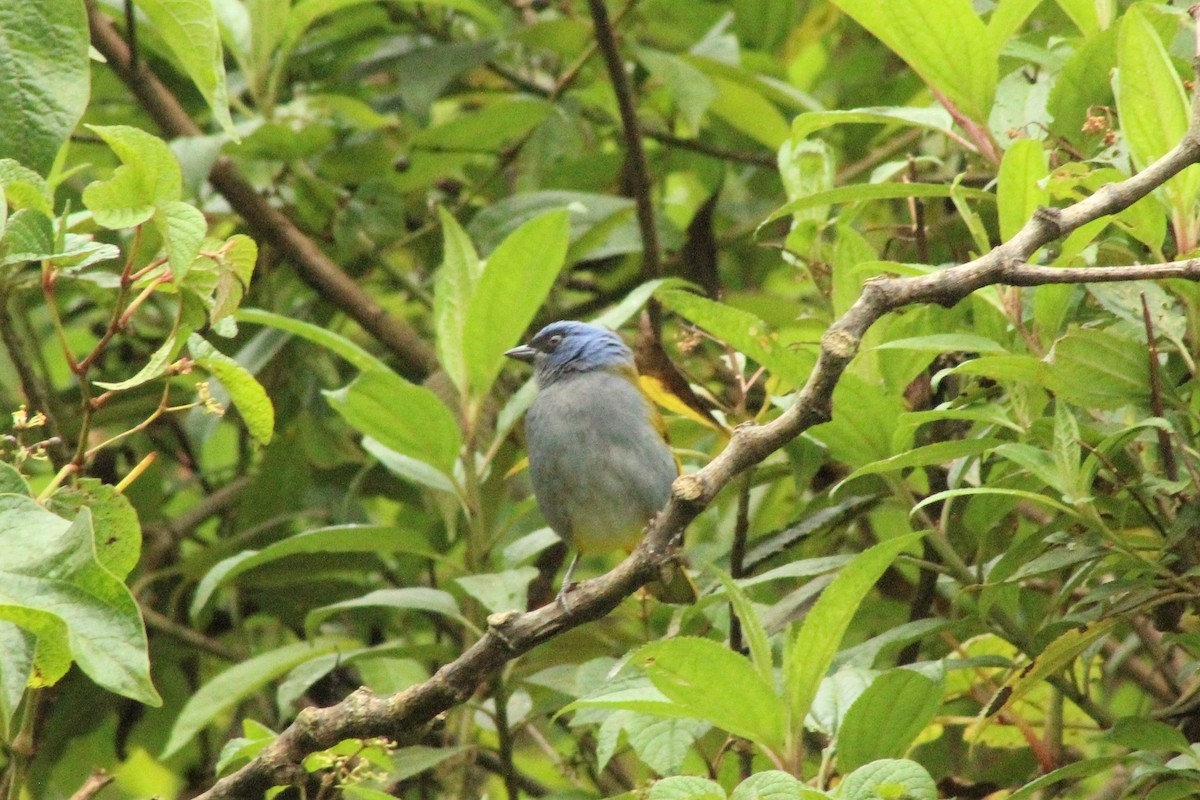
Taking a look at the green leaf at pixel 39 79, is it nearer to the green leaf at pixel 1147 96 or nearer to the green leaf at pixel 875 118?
the green leaf at pixel 875 118

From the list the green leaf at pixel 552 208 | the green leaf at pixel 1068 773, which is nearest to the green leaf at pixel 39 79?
the green leaf at pixel 1068 773

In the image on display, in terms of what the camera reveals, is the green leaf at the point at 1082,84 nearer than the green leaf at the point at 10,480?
No

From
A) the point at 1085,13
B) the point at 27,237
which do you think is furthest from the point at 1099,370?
the point at 27,237

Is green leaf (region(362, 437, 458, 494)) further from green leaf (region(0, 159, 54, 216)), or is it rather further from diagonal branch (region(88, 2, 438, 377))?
green leaf (region(0, 159, 54, 216))

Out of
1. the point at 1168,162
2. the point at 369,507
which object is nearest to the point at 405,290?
the point at 369,507

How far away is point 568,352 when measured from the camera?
4.65 m

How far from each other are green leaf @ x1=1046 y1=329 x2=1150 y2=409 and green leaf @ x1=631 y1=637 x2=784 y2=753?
75cm

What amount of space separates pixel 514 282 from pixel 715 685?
1.38 meters

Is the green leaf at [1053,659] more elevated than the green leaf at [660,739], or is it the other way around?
the green leaf at [1053,659]

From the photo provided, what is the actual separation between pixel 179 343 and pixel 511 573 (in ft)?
4.10

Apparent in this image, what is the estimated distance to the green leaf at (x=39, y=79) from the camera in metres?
2.27

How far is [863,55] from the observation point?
5211 mm

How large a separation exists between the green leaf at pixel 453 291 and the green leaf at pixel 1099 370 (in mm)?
1628

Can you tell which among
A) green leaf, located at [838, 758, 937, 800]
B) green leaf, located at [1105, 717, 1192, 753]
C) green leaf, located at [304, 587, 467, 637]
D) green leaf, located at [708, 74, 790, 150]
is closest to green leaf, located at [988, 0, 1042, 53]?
green leaf, located at [1105, 717, 1192, 753]
